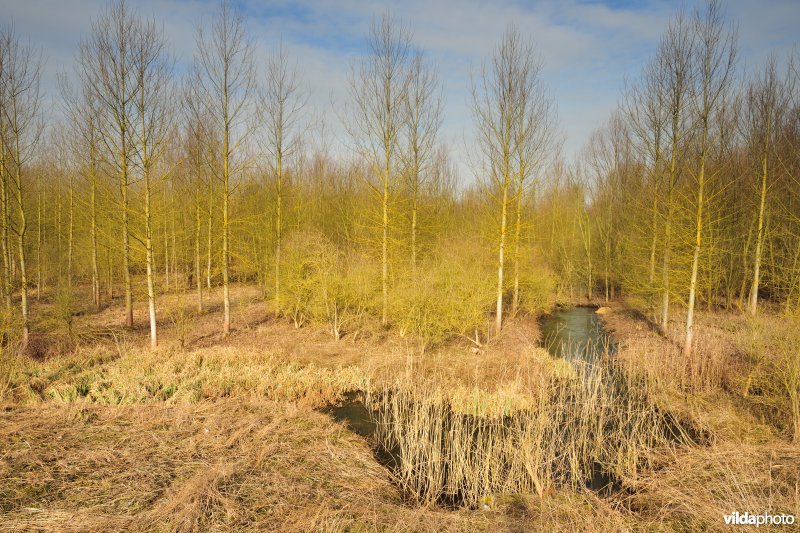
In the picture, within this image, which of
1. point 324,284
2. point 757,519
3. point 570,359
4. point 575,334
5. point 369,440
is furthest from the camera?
point 575,334

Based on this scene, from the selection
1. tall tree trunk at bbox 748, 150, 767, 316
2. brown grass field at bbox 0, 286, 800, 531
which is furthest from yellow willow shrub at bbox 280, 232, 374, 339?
tall tree trunk at bbox 748, 150, 767, 316

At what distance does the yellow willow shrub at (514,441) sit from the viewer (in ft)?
18.7


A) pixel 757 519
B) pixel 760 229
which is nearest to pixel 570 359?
pixel 757 519

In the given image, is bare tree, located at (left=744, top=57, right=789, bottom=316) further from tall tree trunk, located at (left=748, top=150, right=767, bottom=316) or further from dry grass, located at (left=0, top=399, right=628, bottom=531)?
dry grass, located at (left=0, top=399, right=628, bottom=531)

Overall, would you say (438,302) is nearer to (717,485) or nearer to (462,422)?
(462,422)

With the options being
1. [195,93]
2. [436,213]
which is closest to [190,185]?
[195,93]

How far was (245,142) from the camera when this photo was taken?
13.2 m

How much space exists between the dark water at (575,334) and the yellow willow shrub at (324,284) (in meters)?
6.36

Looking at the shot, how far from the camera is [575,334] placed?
1565 cm

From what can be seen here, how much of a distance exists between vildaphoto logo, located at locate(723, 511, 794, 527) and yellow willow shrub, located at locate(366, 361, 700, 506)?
150 cm

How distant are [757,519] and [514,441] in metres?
3.16

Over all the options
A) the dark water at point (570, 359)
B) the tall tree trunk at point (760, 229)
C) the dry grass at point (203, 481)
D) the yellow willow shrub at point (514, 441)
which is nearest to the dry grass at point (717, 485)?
the yellow willow shrub at point (514, 441)

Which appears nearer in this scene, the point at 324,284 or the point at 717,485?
the point at 717,485

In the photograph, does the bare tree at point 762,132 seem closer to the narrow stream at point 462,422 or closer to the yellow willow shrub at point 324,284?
the narrow stream at point 462,422
